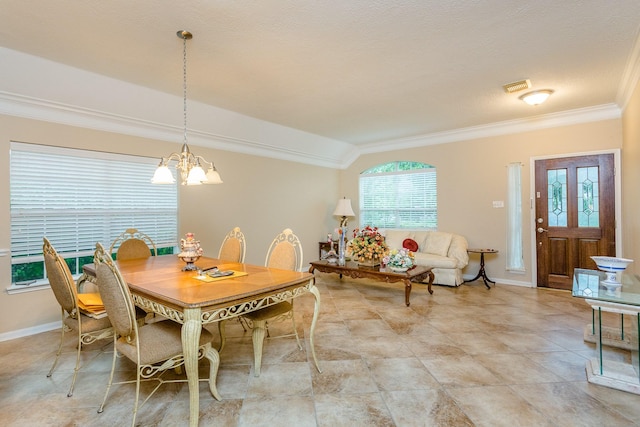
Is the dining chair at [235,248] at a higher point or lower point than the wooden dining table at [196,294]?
higher

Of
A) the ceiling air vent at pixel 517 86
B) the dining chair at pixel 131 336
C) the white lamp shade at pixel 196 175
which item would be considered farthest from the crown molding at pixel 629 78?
the dining chair at pixel 131 336

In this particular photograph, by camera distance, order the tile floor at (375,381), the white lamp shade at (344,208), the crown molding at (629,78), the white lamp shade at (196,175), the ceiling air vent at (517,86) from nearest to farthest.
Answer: the tile floor at (375,381) → the white lamp shade at (196,175) → the crown molding at (629,78) → the ceiling air vent at (517,86) → the white lamp shade at (344,208)

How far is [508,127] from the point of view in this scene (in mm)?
5180

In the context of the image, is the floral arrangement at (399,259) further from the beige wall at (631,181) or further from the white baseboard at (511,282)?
the beige wall at (631,181)

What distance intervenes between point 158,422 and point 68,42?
2957 mm

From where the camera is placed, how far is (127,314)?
179 centimetres

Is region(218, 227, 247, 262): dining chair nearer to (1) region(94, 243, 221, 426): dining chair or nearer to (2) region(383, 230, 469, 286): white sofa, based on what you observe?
(1) region(94, 243, 221, 426): dining chair

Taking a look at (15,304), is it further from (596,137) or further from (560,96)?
(596,137)

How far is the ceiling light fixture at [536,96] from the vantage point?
3.76 metres

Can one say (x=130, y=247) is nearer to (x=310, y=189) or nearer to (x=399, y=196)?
(x=310, y=189)

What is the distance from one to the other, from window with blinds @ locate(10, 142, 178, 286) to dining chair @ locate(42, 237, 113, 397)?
147 cm

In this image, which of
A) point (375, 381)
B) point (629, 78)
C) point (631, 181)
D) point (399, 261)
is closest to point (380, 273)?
point (399, 261)

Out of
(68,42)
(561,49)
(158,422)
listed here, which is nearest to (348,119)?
→ (561,49)

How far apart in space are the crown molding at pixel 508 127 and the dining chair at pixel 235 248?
3.95 meters
